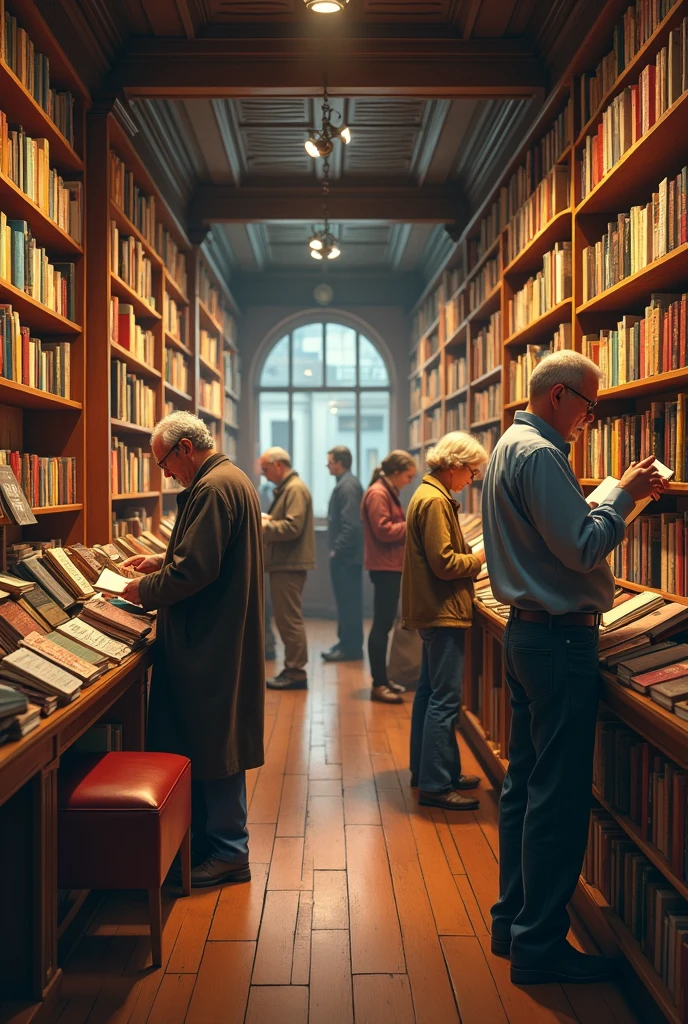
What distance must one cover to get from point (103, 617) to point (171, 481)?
3273 millimetres

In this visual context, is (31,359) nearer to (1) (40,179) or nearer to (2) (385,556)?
(1) (40,179)

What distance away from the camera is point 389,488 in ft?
20.4

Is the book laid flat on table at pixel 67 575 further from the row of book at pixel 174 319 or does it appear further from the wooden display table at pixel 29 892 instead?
the row of book at pixel 174 319

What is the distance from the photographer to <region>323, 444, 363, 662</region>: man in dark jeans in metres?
7.54

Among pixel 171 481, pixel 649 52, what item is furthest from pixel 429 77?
pixel 171 481

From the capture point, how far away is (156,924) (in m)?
2.59

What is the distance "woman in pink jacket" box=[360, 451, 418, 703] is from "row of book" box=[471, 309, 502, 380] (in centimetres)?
81

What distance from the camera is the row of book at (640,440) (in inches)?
109

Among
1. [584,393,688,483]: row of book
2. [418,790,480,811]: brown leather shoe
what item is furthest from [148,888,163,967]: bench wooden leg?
[584,393,688,483]: row of book

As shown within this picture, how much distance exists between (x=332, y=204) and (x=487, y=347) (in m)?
1.97

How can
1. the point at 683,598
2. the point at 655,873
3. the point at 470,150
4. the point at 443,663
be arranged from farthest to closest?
the point at 470,150 < the point at 443,663 < the point at 683,598 < the point at 655,873

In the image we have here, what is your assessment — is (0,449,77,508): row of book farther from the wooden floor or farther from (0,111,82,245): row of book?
the wooden floor

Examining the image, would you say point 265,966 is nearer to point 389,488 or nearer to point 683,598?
point 683,598

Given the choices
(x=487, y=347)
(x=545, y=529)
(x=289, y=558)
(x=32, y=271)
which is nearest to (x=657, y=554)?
(x=545, y=529)
